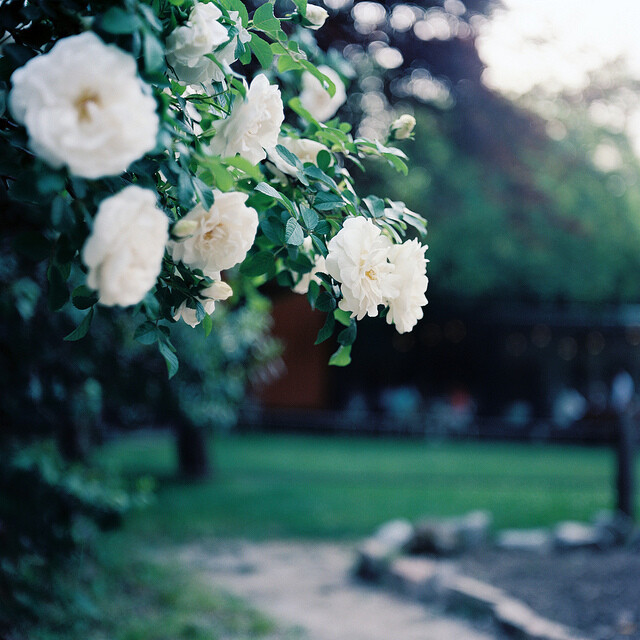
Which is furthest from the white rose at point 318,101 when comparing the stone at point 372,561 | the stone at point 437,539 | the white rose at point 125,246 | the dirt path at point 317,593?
the stone at point 437,539

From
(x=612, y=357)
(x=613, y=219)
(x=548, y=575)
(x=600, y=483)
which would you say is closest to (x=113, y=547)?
(x=548, y=575)

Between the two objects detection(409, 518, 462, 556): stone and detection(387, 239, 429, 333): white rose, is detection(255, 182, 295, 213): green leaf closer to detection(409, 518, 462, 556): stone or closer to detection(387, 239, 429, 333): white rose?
detection(387, 239, 429, 333): white rose

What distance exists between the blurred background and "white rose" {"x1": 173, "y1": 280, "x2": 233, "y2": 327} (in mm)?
1188

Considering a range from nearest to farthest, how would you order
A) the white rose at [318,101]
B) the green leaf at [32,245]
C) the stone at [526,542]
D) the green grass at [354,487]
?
the green leaf at [32,245] < the white rose at [318,101] < the stone at [526,542] < the green grass at [354,487]

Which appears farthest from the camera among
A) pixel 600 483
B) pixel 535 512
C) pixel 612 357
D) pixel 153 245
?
pixel 612 357

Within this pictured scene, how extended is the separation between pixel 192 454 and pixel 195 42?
30.9 ft

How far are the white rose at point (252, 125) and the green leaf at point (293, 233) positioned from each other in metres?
0.13

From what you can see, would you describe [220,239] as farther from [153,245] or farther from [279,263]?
[279,263]

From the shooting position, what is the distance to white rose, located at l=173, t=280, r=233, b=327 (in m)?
1.32

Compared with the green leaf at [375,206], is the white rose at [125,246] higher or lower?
lower

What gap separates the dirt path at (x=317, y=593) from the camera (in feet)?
14.6

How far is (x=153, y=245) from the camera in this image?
36.6 inches

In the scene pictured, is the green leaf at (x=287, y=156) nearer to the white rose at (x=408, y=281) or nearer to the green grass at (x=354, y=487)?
the white rose at (x=408, y=281)

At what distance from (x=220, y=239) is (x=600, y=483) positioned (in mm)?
9286
